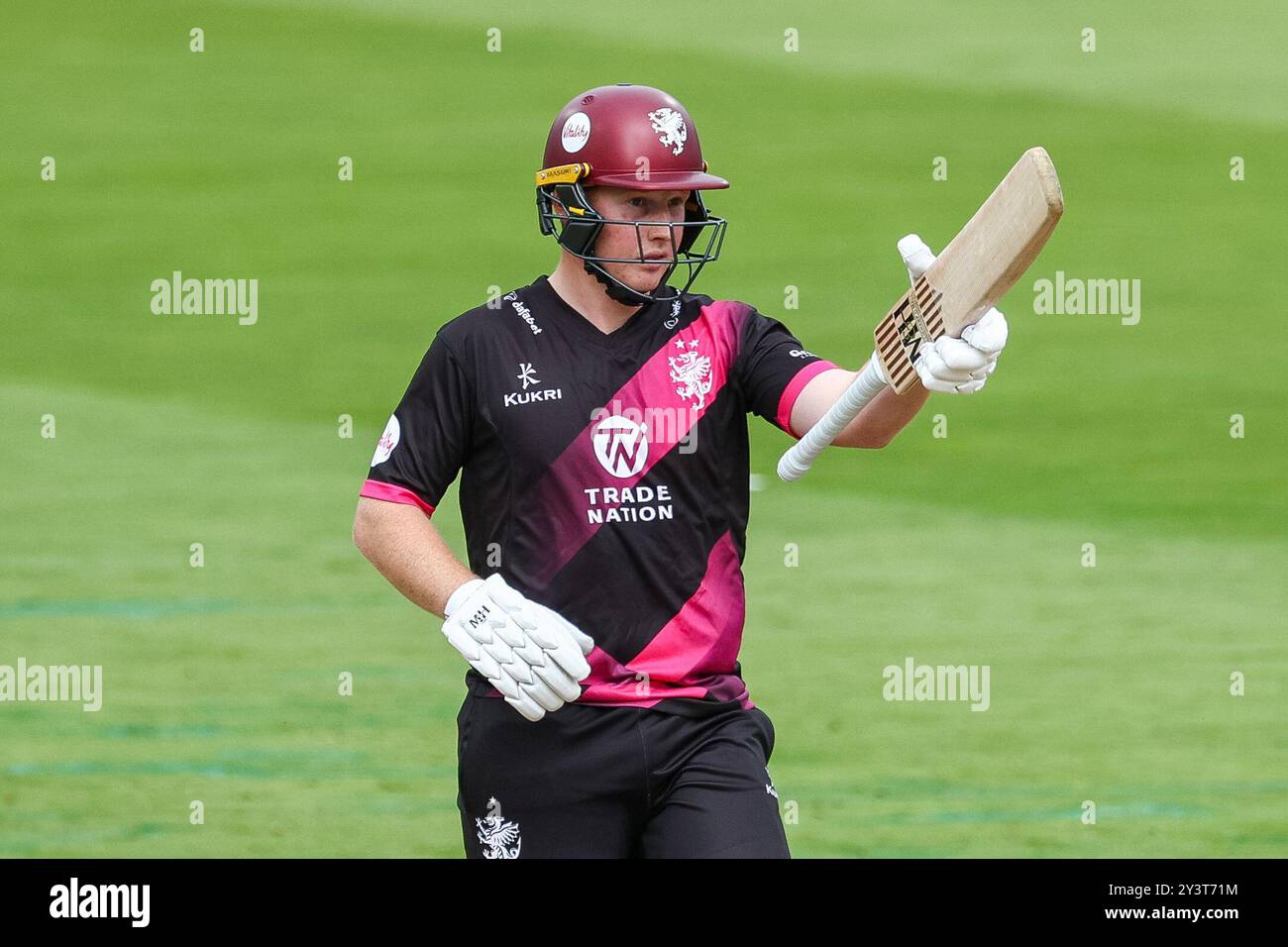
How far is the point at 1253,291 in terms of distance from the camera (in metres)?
21.2

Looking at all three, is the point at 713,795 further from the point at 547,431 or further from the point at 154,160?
the point at 154,160

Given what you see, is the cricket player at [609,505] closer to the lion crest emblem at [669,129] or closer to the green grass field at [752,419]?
the lion crest emblem at [669,129]

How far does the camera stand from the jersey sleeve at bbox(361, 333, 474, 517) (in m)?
6.16

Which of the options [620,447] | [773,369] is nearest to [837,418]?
[773,369]

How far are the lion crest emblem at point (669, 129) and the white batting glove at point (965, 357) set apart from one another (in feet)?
3.43

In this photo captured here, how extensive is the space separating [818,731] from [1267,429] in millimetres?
7826

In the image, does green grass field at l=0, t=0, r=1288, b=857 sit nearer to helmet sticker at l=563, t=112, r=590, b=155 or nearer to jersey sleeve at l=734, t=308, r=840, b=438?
jersey sleeve at l=734, t=308, r=840, b=438

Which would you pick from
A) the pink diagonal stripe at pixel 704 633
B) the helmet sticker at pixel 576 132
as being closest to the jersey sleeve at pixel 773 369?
the pink diagonal stripe at pixel 704 633

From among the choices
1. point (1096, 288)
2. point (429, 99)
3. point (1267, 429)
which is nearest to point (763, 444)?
point (1267, 429)

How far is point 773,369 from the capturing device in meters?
6.31

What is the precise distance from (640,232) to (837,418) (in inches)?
28.2

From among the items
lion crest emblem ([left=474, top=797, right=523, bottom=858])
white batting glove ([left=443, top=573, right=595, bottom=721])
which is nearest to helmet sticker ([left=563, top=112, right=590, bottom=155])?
white batting glove ([left=443, top=573, right=595, bottom=721])

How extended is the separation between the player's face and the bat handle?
58 centimetres

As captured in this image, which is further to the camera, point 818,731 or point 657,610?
point 818,731
